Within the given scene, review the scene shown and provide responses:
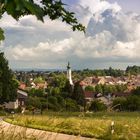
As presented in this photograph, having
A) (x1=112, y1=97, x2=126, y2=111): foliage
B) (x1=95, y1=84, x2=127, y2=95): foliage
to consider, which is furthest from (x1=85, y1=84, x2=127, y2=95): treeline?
(x1=112, y1=97, x2=126, y2=111): foliage

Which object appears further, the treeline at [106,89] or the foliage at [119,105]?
the treeline at [106,89]

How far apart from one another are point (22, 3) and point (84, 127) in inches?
716

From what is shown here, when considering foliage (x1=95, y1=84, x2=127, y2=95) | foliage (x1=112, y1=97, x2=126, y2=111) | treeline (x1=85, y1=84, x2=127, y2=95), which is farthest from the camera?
treeline (x1=85, y1=84, x2=127, y2=95)

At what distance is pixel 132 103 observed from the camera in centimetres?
9694

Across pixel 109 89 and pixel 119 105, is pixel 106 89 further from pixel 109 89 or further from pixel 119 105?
pixel 119 105

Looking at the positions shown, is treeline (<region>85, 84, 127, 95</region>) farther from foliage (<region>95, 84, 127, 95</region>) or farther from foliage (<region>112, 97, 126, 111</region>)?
foliage (<region>112, 97, 126, 111</region>)

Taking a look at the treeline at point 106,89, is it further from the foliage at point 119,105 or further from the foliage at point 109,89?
the foliage at point 119,105

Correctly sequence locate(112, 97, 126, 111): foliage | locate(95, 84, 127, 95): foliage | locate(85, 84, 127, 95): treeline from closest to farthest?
1. locate(112, 97, 126, 111): foliage
2. locate(95, 84, 127, 95): foliage
3. locate(85, 84, 127, 95): treeline

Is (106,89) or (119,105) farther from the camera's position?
(106,89)

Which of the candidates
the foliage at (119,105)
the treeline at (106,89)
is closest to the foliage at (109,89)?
the treeline at (106,89)

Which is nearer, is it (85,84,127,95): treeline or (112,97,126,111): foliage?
(112,97,126,111): foliage

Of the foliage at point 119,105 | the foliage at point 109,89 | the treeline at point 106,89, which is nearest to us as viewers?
the foliage at point 119,105

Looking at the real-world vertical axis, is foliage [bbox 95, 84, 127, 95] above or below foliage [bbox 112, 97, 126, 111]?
below

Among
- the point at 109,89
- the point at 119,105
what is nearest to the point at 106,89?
the point at 109,89
